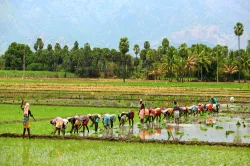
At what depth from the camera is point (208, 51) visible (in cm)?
11381

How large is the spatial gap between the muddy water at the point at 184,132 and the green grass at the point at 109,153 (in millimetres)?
2123

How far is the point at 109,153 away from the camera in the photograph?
53.8 feet

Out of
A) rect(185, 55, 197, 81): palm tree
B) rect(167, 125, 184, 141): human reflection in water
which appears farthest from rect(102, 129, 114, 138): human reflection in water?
rect(185, 55, 197, 81): palm tree

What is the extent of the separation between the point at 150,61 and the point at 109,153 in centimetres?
13715

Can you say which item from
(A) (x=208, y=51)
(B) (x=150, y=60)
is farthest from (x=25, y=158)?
(B) (x=150, y=60)

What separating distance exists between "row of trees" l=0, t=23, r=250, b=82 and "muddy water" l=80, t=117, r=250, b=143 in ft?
184

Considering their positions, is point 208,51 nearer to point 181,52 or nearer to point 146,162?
point 181,52

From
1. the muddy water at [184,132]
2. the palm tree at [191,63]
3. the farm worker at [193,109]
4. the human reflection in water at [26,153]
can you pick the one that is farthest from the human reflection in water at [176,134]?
the palm tree at [191,63]

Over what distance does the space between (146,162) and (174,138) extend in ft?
18.0

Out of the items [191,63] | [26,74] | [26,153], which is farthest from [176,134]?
[26,74]

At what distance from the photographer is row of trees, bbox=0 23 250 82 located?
103 meters

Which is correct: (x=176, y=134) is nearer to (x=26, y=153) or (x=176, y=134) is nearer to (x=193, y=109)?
(x=26, y=153)

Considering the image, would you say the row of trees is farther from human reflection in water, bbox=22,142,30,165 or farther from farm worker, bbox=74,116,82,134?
human reflection in water, bbox=22,142,30,165

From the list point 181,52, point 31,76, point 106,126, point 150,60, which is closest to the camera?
point 106,126
